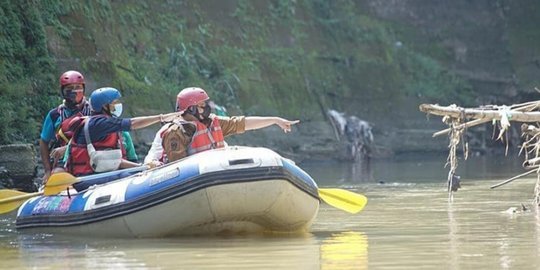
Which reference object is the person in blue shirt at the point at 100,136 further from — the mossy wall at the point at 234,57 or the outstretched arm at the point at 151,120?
the mossy wall at the point at 234,57

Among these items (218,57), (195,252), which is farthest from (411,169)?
(195,252)

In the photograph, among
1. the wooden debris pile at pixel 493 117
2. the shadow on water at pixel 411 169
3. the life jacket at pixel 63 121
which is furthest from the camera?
the shadow on water at pixel 411 169

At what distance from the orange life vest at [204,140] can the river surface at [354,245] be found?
923 mm

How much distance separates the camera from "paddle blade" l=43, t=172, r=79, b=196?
11227 millimetres

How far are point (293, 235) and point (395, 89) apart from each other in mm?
20851

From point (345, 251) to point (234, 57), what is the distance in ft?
61.7

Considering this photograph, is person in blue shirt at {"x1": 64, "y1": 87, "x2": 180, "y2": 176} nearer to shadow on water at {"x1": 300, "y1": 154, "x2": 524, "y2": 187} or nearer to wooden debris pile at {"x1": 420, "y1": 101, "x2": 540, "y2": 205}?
wooden debris pile at {"x1": 420, "y1": 101, "x2": 540, "y2": 205}

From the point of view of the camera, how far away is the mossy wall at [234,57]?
1997 cm

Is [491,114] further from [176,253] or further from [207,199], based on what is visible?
[176,253]

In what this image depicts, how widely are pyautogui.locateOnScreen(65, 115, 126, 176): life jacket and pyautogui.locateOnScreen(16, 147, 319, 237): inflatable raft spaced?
2.15 feet

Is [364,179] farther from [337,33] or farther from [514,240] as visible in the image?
[337,33]

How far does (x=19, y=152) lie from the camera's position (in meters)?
15.7

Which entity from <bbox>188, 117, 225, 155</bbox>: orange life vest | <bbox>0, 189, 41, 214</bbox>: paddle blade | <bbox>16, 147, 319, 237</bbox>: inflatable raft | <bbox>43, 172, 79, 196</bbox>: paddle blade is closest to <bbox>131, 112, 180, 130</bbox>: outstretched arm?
<bbox>188, 117, 225, 155</bbox>: orange life vest

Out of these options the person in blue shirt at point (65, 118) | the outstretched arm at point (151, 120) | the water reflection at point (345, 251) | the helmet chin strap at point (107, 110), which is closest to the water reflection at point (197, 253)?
the water reflection at point (345, 251)
